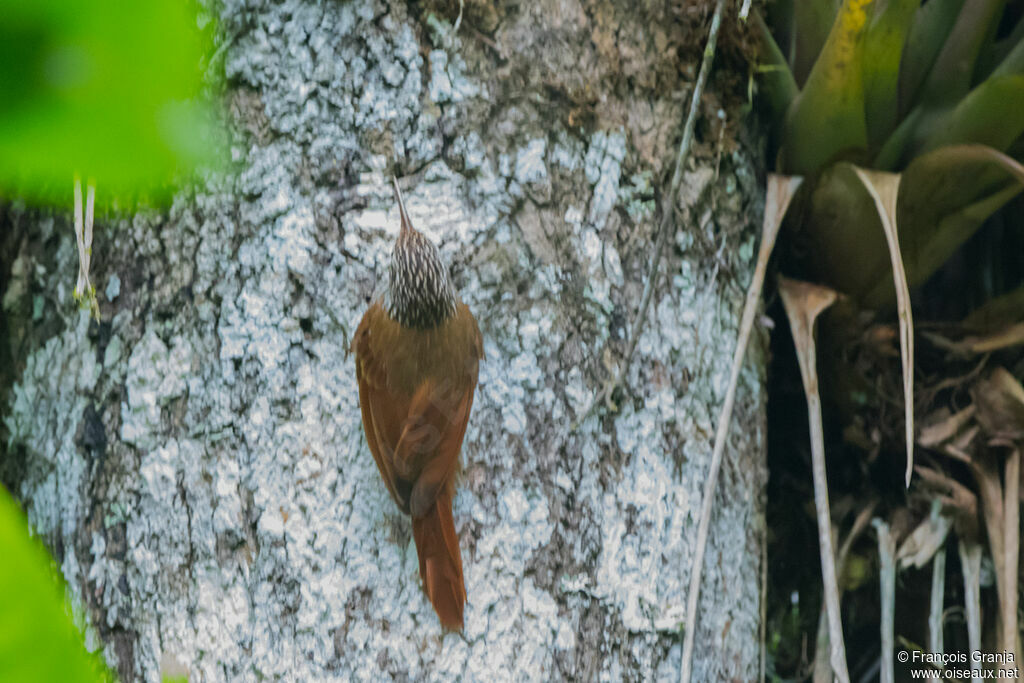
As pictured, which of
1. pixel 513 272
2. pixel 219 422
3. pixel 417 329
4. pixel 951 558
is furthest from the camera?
pixel 951 558

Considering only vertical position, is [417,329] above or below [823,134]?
below

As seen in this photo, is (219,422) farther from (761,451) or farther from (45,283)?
(761,451)

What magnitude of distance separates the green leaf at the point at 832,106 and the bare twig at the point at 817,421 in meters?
0.25

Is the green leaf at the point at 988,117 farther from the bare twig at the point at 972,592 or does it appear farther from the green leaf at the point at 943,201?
the bare twig at the point at 972,592

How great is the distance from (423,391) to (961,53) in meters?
1.21

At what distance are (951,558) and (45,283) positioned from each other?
1.87 m

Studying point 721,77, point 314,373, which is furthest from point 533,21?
point 314,373

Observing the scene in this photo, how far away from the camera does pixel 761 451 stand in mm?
1745

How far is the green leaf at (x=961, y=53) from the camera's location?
5.40 feet

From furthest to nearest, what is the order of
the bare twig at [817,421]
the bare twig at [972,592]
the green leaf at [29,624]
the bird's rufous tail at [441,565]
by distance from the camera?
the bare twig at [972,592], the bare twig at [817,421], the bird's rufous tail at [441,565], the green leaf at [29,624]

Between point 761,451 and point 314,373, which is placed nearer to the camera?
point 314,373

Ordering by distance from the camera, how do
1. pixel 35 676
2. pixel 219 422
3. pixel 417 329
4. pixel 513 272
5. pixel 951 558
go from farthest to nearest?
pixel 951 558 < pixel 417 329 < pixel 513 272 < pixel 219 422 < pixel 35 676

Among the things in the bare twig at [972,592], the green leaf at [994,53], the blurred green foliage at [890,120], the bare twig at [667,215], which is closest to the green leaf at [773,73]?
the blurred green foliage at [890,120]

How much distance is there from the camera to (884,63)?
1643 mm
